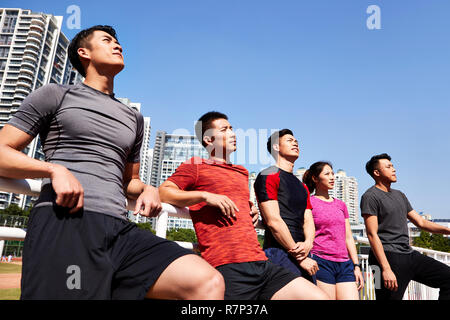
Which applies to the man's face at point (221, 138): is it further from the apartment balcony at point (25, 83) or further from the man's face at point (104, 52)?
the apartment balcony at point (25, 83)

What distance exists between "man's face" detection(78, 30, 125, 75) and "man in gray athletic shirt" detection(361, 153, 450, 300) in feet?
9.73

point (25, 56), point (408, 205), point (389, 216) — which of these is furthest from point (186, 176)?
point (25, 56)

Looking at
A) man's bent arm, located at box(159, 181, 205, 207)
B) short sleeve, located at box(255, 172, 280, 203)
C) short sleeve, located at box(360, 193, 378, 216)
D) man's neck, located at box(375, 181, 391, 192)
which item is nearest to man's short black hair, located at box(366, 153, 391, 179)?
man's neck, located at box(375, 181, 391, 192)

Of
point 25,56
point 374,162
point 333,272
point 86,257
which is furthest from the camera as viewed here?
point 25,56

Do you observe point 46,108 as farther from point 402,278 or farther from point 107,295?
point 402,278

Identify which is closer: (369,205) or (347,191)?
(369,205)

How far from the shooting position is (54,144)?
1.35 meters

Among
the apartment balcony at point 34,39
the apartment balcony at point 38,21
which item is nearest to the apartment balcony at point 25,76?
the apartment balcony at point 34,39

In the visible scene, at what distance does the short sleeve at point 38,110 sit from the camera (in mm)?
1254

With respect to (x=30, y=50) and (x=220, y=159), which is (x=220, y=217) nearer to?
(x=220, y=159)

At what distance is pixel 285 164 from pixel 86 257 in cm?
202

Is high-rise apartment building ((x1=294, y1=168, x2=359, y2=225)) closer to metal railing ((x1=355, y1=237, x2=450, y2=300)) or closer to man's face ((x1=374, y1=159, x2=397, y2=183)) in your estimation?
metal railing ((x1=355, y1=237, x2=450, y2=300))

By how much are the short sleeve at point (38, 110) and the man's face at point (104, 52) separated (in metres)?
0.34

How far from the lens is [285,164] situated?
110 inches
